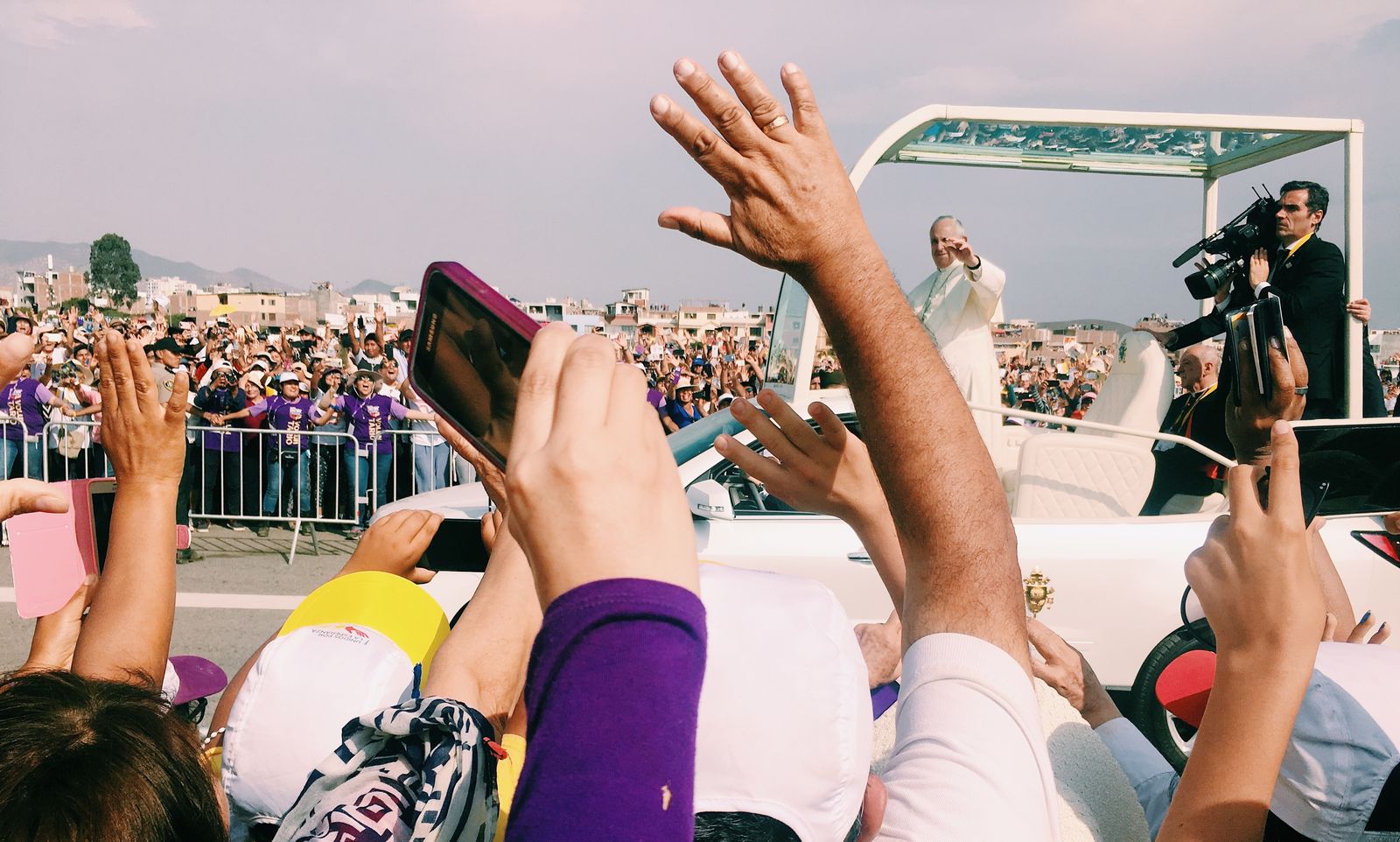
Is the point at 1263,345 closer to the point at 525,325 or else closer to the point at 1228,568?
the point at 1228,568

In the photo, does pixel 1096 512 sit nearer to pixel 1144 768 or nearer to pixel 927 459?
pixel 1144 768

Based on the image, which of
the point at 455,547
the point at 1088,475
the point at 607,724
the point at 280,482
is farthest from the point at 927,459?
the point at 280,482

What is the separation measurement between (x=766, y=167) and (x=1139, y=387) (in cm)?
461

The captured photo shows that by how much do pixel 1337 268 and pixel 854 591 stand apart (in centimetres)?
280

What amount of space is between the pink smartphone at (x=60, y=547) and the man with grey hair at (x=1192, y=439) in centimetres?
410

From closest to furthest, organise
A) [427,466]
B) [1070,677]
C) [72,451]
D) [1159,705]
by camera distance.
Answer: [1070,677] → [1159,705] → [72,451] → [427,466]

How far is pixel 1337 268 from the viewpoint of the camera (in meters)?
4.52

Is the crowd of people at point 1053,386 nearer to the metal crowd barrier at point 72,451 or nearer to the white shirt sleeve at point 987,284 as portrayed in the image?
the white shirt sleeve at point 987,284

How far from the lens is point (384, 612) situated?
1.30 m

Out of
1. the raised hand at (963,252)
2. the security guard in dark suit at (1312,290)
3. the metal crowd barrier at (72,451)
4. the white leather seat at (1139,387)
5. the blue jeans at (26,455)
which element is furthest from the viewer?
the blue jeans at (26,455)

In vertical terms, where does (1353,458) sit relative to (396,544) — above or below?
above

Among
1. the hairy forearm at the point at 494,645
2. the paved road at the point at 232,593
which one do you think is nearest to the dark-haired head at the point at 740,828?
the hairy forearm at the point at 494,645

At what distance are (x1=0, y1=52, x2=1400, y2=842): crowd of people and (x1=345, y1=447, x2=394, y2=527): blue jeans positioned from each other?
673cm

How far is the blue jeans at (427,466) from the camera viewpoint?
26.0 feet
